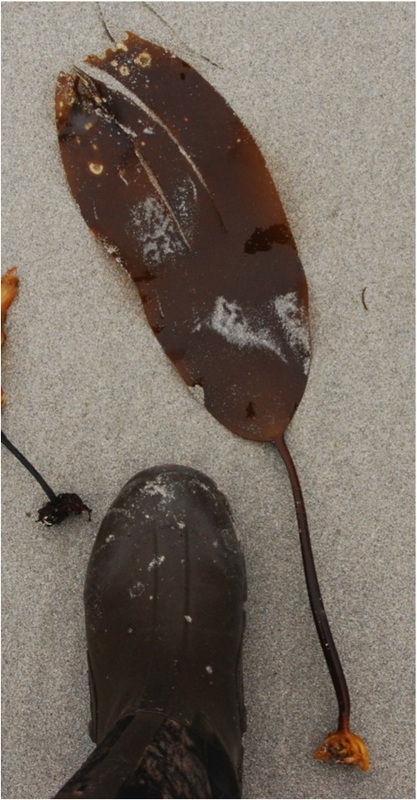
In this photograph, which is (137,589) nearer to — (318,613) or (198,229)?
(318,613)

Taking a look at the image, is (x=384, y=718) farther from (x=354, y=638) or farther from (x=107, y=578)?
(x=107, y=578)

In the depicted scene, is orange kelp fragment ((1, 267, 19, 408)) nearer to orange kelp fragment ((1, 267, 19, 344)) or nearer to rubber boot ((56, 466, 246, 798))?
orange kelp fragment ((1, 267, 19, 344))

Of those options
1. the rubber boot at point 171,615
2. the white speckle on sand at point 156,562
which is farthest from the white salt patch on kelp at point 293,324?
the white speckle on sand at point 156,562

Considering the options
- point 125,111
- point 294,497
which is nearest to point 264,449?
point 294,497

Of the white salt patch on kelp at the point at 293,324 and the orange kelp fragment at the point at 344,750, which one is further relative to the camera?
the white salt patch on kelp at the point at 293,324

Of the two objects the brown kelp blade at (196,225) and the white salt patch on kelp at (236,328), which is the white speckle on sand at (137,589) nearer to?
the brown kelp blade at (196,225)

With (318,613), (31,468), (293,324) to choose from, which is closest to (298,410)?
(293,324)

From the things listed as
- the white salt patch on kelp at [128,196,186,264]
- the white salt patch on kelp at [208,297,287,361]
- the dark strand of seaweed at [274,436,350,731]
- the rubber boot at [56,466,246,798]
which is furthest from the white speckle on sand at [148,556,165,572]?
the white salt patch on kelp at [128,196,186,264]
